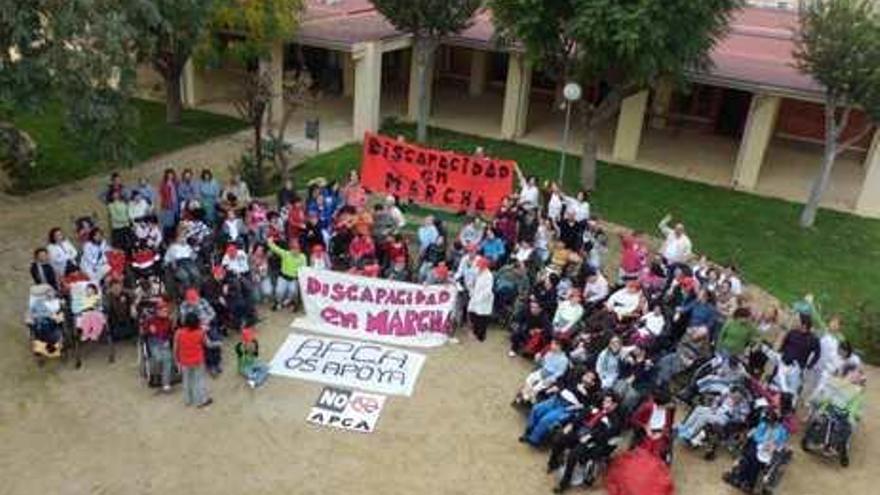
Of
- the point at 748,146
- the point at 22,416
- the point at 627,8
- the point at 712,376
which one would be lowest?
the point at 22,416

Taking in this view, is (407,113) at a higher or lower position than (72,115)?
lower

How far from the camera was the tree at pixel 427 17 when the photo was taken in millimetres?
19594

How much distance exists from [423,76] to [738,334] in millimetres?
12437

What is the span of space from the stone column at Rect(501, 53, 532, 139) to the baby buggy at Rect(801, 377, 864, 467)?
13621 mm

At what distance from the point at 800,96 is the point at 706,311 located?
931cm

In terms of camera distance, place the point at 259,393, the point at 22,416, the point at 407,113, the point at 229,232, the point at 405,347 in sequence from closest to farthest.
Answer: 1. the point at 22,416
2. the point at 259,393
3. the point at 405,347
4. the point at 229,232
5. the point at 407,113

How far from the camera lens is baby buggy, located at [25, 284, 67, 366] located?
37.4 feet

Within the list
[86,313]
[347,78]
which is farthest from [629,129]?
[86,313]

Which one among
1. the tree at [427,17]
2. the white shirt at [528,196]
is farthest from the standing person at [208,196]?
the tree at [427,17]

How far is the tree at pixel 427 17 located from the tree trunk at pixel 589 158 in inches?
161

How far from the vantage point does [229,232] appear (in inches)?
545

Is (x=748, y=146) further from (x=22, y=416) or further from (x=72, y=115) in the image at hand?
(x=22, y=416)

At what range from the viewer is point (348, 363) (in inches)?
478

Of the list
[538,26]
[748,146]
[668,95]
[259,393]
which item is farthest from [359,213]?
[668,95]
